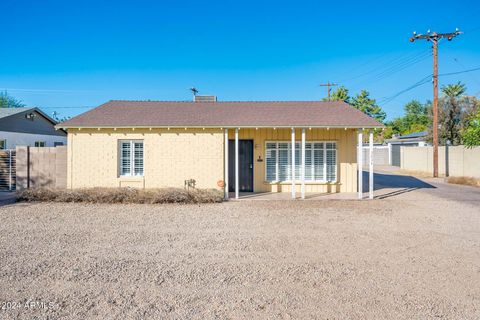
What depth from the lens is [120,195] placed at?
1082cm

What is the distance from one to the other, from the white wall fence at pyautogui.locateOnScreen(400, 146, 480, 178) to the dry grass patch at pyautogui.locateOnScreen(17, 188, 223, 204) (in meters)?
16.0

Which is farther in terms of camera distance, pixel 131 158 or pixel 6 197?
pixel 131 158

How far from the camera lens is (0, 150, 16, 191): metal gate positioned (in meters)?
13.1

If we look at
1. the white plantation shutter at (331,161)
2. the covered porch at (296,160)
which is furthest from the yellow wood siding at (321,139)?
the white plantation shutter at (331,161)

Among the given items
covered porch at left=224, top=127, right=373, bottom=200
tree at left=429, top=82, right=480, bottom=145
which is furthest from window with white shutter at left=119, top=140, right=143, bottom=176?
tree at left=429, top=82, right=480, bottom=145

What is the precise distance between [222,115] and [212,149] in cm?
179

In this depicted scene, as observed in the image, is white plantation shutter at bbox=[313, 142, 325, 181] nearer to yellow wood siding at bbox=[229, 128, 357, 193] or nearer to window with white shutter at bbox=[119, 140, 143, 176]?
yellow wood siding at bbox=[229, 128, 357, 193]

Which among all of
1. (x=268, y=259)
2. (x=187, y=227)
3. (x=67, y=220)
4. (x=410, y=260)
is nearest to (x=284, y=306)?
(x=268, y=259)

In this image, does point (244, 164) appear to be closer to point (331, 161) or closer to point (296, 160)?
point (296, 160)

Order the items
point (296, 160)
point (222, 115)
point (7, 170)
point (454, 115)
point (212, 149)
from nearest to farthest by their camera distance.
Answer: point (212, 149) < point (222, 115) < point (7, 170) < point (296, 160) < point (454, 115)

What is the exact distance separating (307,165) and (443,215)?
541 cm

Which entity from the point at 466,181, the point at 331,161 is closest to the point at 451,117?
the point at 466,181

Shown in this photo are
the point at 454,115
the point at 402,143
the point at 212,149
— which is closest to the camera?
the point at 212,149

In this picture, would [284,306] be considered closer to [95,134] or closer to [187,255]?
[187,255]
